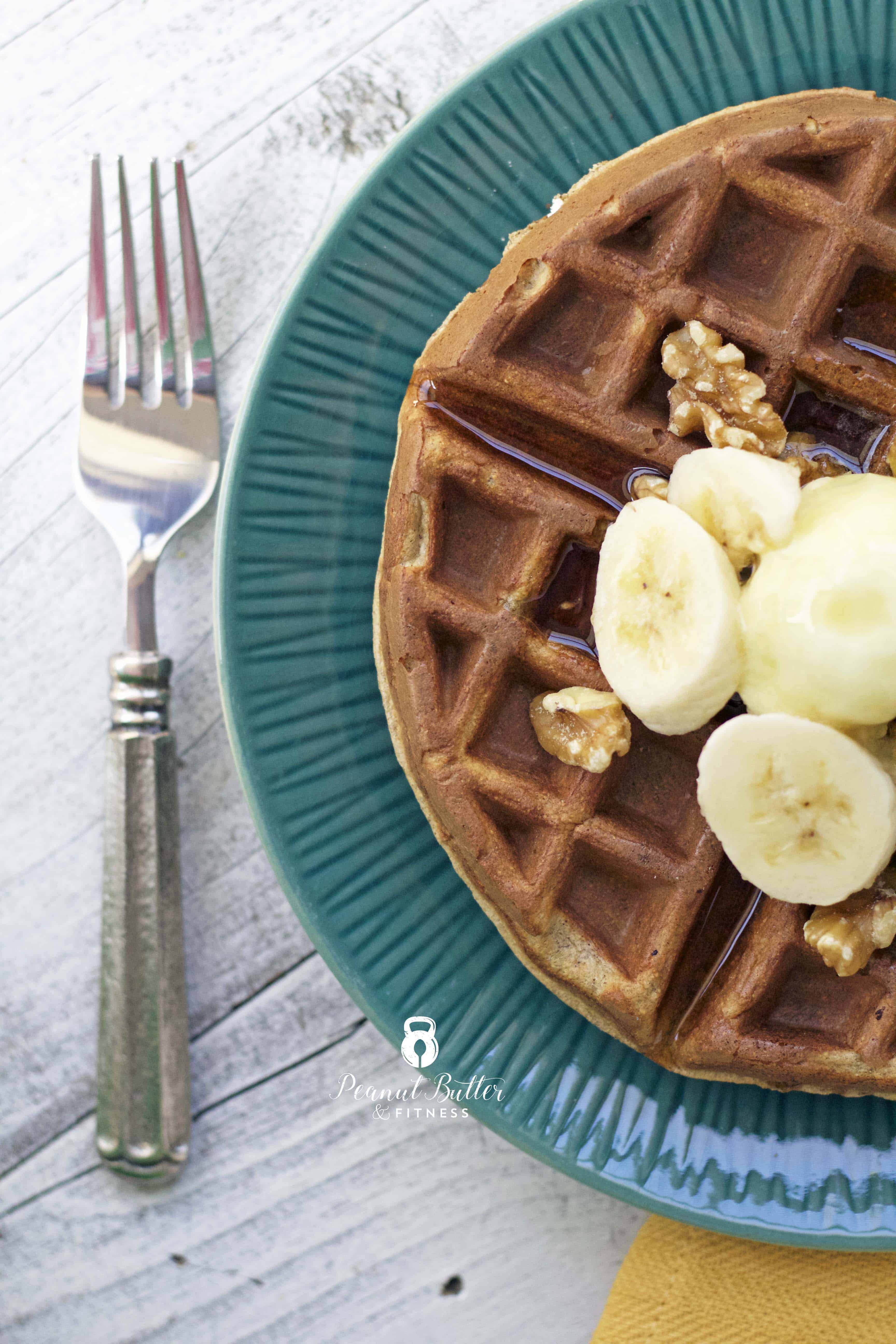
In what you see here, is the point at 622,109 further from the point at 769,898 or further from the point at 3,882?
the point at 3,882

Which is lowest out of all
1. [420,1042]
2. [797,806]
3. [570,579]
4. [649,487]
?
[420,1042]

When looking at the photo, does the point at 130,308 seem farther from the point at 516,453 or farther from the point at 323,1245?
the point at 323,1245

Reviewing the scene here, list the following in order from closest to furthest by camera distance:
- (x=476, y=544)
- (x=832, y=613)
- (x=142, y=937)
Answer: (x=832, y=613)
(x=476, y=544)
(x=142, y=937)

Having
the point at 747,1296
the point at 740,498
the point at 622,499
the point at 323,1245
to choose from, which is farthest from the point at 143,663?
the point at 747,1296

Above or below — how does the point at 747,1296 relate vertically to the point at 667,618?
below

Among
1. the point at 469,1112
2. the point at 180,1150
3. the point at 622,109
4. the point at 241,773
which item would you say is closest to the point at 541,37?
the point at 622,109

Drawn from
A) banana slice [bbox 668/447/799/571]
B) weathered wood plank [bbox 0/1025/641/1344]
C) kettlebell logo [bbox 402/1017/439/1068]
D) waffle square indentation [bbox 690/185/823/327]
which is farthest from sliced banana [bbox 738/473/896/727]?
weathered wood plank [bbox 0/1025/641/1344]

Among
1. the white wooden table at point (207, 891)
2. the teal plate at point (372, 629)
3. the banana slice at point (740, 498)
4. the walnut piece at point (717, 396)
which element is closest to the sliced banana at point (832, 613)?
the banana slice at point (740, 498)
